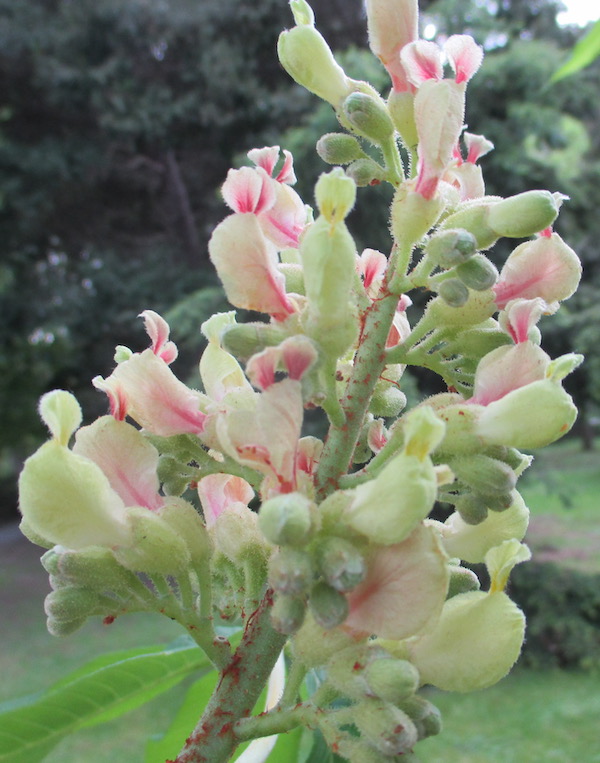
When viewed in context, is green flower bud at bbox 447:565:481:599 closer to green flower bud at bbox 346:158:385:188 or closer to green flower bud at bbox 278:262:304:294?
green flower bud at bbox 278:262:304:294

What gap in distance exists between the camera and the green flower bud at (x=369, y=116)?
113 centimetres

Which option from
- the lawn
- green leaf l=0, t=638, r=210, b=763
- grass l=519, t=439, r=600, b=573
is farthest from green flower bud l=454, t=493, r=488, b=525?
grass l=519, t=439, r=600, b=573

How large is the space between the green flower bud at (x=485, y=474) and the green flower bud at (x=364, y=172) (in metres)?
0.44

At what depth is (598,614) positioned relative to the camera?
9773 millimetres

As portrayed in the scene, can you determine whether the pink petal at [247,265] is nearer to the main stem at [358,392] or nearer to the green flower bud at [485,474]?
the main stem at [358,392]

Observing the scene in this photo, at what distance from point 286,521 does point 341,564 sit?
80mm

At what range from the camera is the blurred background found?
9680 millimetres

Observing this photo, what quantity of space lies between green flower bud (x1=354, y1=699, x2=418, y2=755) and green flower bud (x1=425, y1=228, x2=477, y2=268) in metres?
0.56

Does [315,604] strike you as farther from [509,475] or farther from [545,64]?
[545,64]

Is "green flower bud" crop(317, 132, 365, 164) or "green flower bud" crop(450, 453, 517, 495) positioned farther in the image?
"green flower bud" crop(317, 132, 365, 164)

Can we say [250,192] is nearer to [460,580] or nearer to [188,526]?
[188,526]

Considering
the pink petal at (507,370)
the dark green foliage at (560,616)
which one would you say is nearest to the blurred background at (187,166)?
the dark green foliage at (560,616)

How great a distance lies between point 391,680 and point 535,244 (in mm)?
650

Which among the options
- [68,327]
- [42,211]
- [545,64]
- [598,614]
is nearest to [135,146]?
[42,211]
